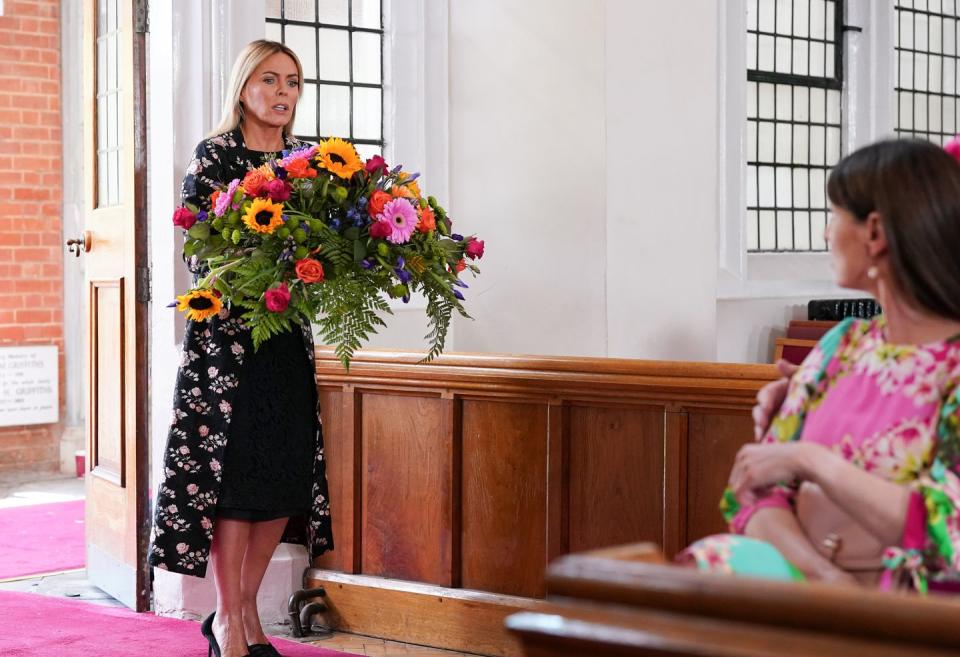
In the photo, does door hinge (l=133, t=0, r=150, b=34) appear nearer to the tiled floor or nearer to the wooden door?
the wooden door

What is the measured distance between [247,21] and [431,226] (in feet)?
5.16

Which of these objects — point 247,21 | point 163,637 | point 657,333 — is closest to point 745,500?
point 163,637

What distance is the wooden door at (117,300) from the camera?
15.8 feet

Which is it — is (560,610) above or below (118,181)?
below

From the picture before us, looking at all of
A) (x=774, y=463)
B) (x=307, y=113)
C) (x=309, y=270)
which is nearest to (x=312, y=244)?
(x=309, y=270)

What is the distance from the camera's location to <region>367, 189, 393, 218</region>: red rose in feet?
11.8

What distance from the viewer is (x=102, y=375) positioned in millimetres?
5207

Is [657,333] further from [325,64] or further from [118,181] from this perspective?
[118,181]

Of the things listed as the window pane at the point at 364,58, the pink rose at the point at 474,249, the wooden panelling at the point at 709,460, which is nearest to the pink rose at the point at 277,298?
the pink rose at the point at 474,249

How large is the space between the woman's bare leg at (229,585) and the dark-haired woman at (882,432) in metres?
2.31

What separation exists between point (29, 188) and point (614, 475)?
538 centimetres

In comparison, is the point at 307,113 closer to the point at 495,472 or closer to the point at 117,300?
the point at 117,300

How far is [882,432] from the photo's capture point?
1824mm

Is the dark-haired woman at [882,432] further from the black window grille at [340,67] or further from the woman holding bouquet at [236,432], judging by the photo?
the black window grille at [340,67]
